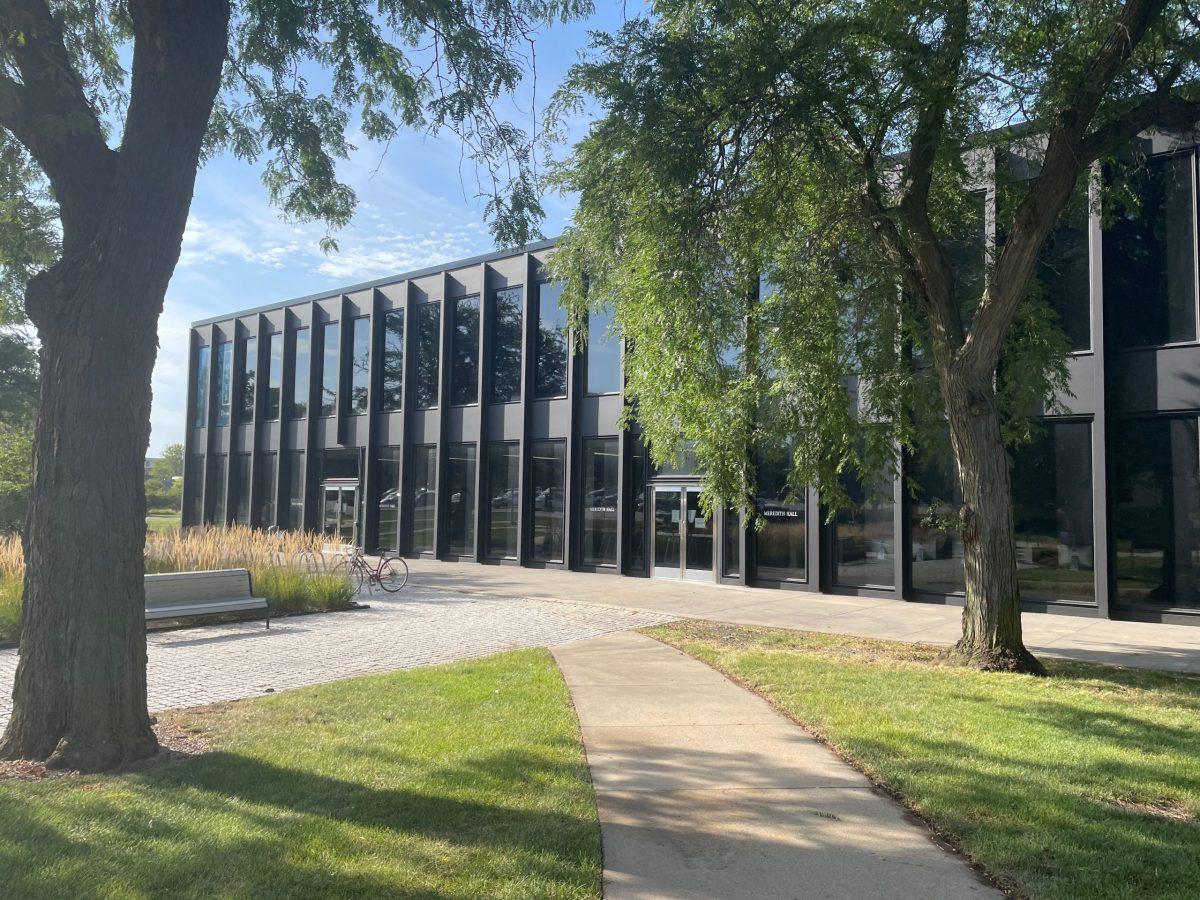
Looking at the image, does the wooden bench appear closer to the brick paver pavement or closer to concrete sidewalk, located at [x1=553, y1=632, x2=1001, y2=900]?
the brick paver pavement

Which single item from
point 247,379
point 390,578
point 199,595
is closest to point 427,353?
point 390,578

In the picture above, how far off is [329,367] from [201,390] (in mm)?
9811

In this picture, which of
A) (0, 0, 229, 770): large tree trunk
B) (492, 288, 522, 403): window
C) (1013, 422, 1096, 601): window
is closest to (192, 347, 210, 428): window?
(492, 288, 522, 403): window

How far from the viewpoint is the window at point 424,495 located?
27.0 metres

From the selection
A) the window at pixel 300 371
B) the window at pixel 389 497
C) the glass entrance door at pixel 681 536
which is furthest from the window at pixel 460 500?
the window at pixel 300 371

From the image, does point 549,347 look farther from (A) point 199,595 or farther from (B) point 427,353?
(A) point 199,595

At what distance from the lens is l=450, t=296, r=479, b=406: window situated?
26016mm

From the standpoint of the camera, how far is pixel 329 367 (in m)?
30.8

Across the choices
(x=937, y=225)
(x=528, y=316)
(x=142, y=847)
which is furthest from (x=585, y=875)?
(x=528, y=316)

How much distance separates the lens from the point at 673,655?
1041cm

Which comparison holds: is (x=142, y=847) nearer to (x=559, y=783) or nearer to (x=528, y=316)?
(x=559, y=783)

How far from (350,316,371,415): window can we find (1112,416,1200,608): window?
22070 millimetres

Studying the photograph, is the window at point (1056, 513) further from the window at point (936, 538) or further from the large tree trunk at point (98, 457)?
the large tree trunk at point (98, 457)

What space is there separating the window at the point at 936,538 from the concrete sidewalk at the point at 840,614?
61cm
